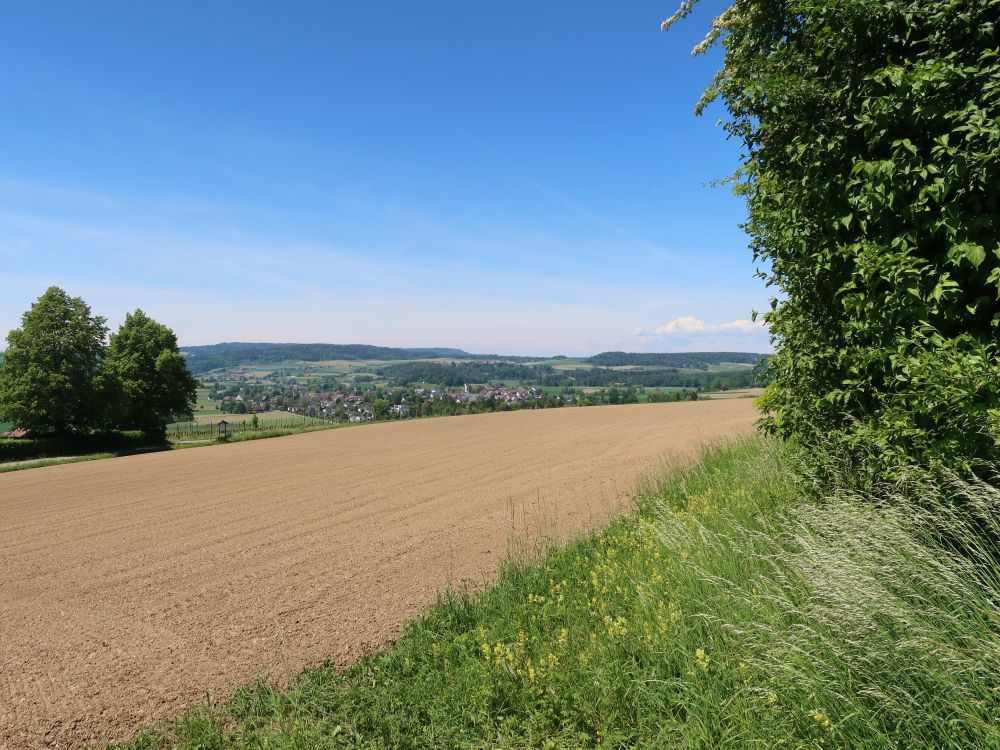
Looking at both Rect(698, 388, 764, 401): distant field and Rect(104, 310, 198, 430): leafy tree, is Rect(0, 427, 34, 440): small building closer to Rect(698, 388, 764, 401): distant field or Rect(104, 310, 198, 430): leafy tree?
Rect(104, 310, 198, 430): leafy tree

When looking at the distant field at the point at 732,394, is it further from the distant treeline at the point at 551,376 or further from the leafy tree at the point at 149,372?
the leafy tree at the point at 149,372

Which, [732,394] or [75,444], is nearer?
[75,444]

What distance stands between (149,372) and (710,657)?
55007mm

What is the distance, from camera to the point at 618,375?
11700 cm

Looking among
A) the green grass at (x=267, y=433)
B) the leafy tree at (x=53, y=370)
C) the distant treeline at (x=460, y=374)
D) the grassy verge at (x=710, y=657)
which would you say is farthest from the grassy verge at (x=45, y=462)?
the distant treeline at (x=460, y=374)

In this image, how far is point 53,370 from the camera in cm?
3788

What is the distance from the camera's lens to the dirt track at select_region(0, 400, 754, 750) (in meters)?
5.54

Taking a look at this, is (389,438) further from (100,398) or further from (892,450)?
(892,450)


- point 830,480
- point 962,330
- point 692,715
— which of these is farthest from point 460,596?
point 962,330

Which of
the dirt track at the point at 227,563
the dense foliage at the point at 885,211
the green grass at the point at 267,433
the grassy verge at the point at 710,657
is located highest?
the dense foliage at the point at 885,211

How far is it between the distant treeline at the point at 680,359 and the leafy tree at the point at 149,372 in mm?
109011

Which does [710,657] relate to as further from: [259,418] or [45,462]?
[259,418]

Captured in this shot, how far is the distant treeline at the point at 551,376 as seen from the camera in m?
99.7

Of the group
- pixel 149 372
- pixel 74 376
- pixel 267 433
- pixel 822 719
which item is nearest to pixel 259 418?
pixel 149 372
